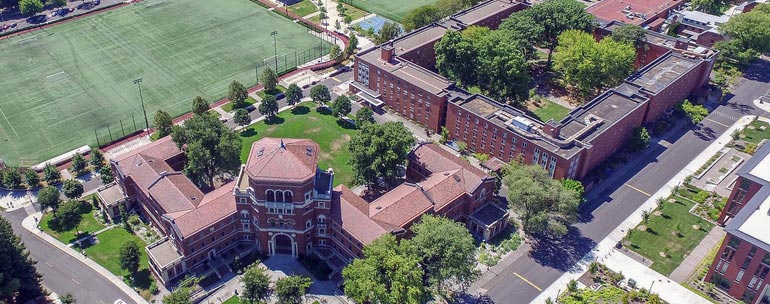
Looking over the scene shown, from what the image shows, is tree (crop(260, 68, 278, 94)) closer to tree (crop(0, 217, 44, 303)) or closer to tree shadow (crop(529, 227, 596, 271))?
tree (crop(0, 217, 44, 303))

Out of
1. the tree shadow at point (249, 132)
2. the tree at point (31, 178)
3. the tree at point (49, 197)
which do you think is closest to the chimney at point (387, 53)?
the tree shadow at point (249, 132)

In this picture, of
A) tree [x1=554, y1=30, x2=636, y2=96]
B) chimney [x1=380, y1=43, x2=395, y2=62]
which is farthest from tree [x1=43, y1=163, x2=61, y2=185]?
tree [x1=554, y1=30, x2=636, y2=96]

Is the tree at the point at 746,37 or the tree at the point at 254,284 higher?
the tree at the point at 746,37

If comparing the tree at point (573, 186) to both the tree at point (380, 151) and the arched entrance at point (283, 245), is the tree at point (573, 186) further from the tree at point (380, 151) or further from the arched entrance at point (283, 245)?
the arched entrance at point (283, 245)

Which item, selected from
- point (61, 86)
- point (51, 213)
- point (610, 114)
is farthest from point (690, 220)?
point (61, 86)

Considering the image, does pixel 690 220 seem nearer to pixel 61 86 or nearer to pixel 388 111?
pixel 388 111

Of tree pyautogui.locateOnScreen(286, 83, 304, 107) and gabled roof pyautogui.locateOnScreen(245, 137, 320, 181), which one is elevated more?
gabled roof pyautogui.locateOnScreen(245, 137, 320, 181)
